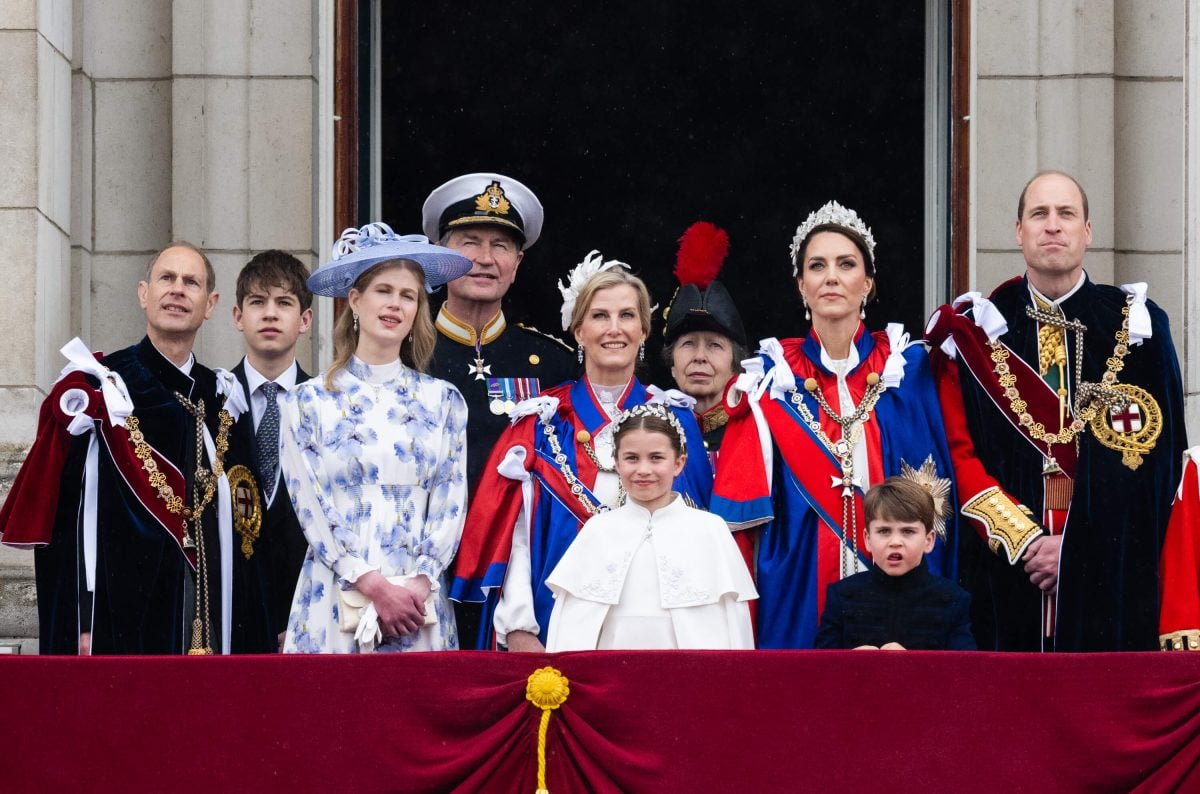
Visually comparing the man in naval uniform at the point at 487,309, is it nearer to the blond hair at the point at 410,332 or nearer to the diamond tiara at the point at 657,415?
the blond hair at the point at 410,332

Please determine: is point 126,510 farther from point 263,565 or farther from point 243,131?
point 243,131

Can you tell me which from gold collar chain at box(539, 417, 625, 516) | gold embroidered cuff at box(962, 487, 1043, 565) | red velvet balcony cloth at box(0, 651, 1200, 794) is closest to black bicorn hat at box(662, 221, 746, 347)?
gold collar chain at box(539, 417, 625, 516)

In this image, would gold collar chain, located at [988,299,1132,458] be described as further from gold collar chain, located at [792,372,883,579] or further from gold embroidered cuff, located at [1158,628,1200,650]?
gold embroidered cuff, located at [1158,628,1200,650]

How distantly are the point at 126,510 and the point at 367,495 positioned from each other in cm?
80

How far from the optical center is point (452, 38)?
12141 millimetres

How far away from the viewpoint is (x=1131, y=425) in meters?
6.55

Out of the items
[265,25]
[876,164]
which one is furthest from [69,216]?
[876,164]

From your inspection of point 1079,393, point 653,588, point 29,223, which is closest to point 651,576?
point 653,588

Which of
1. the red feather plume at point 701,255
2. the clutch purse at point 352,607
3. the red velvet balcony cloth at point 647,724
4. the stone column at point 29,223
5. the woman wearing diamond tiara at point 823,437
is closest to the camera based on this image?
the red velvet balcony cloth at point 647,724

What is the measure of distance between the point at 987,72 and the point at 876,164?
127 inches

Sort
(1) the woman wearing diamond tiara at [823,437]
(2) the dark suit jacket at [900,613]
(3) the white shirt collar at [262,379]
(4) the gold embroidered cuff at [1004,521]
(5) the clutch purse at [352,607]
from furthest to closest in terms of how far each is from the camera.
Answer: (3) the white shirt collar at [262,379]
(1) the woman wearing diamond tiara at [823,437]
(4) the gold embroidered cuff at [1004,521]
(5) the clutch purse at [352,607]
(2) the dark suit jacket at [900,613]

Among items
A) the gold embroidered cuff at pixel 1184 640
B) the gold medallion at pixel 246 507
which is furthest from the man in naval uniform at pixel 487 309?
the gold embroidered cuff at pixel 1184 640

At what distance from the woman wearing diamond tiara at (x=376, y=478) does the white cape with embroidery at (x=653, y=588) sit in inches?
18.1

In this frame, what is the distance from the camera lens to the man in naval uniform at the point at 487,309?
7.37 m
